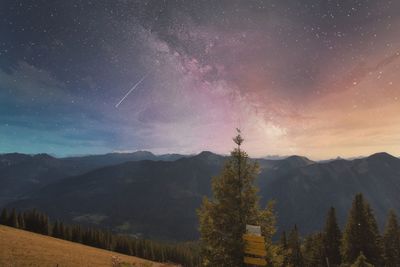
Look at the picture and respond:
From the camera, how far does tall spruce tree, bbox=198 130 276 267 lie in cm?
2114

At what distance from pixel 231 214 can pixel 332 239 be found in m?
46.6

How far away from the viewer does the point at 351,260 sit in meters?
43.8

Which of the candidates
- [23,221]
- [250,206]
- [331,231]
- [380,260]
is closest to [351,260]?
[380,260]

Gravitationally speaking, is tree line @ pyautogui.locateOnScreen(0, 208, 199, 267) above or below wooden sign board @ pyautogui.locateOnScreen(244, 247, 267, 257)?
below

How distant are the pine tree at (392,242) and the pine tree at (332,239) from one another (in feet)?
25.6

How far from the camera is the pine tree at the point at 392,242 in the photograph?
56.3 metres

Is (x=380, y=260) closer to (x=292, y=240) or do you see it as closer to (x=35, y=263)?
(x=292, y=240)

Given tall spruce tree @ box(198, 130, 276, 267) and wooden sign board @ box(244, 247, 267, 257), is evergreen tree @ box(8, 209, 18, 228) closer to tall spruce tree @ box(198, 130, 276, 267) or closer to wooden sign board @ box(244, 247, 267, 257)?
tall spruce tree @ box(198, 130, 276, 267)

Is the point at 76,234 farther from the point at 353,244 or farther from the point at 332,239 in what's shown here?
the point at 353,244

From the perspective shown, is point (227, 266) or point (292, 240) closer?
point (227, 266)

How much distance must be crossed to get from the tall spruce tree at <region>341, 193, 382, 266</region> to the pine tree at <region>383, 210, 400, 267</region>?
15.5 meters

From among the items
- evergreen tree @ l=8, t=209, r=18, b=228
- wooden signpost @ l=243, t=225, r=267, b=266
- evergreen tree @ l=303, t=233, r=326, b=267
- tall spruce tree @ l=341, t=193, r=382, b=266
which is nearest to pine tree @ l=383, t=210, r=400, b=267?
evergreen tree @ l=303, t=233, r=326, b=267

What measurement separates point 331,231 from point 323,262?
294 inches

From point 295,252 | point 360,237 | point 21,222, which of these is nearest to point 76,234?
point 21,222
